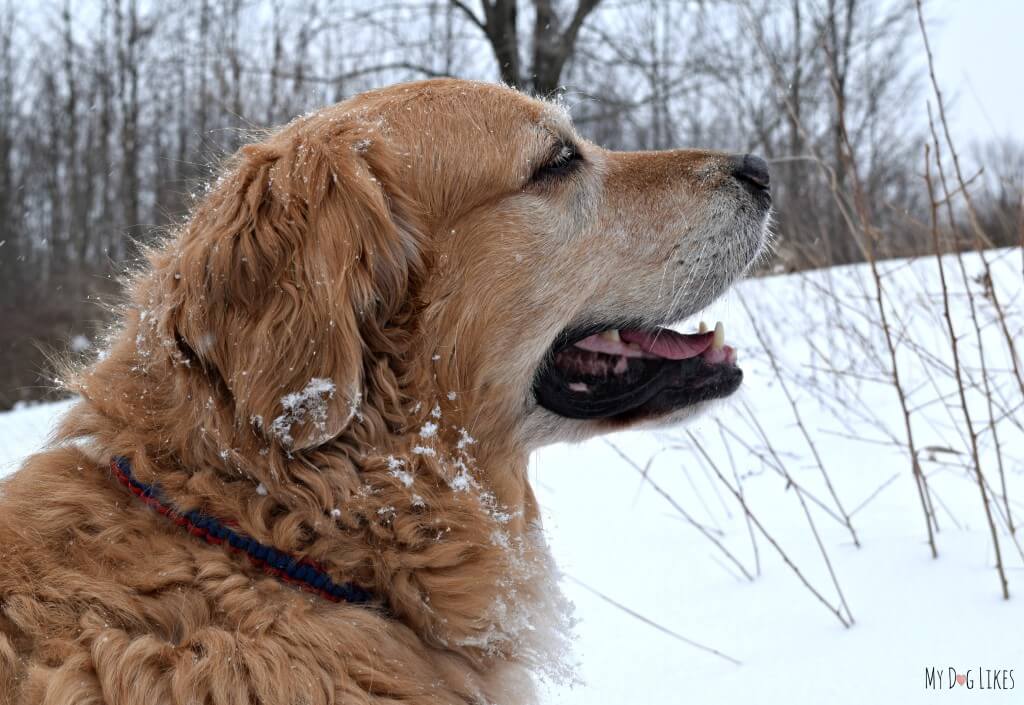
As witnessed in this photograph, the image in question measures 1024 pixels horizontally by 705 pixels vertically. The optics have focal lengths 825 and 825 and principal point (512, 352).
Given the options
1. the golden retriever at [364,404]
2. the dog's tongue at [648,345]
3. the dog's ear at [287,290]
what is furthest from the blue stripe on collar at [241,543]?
the dog's tongue at [648,345]

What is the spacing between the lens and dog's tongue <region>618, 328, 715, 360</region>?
2.73 meters

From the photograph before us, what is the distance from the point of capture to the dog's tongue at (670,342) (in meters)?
2.73

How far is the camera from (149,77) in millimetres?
20641

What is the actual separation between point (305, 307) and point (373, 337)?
0.86 feet

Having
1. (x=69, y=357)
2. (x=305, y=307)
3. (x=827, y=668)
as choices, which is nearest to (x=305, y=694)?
(x=305, y=307)

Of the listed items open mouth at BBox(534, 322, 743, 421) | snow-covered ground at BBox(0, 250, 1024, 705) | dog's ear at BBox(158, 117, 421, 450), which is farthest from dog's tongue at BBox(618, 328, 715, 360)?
dog's ear at BBox(158, 117, 421, 450)

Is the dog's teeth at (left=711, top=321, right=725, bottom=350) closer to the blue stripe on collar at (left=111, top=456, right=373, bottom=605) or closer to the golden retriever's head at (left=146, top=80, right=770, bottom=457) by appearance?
the golden retriever's head at (left=146, top=80, right=770, bottom=457)

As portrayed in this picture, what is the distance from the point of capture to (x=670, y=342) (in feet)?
9.09

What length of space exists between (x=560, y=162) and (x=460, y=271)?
584mm

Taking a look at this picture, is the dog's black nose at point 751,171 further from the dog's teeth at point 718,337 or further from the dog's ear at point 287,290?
the dog's ear at point 287,290

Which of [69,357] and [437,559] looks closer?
[437,559]

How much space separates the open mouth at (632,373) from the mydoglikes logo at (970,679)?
3.55 ft

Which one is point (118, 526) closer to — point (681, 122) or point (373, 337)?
point (373, 337)

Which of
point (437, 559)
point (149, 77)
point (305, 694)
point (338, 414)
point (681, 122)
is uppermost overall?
point (149, 77)
